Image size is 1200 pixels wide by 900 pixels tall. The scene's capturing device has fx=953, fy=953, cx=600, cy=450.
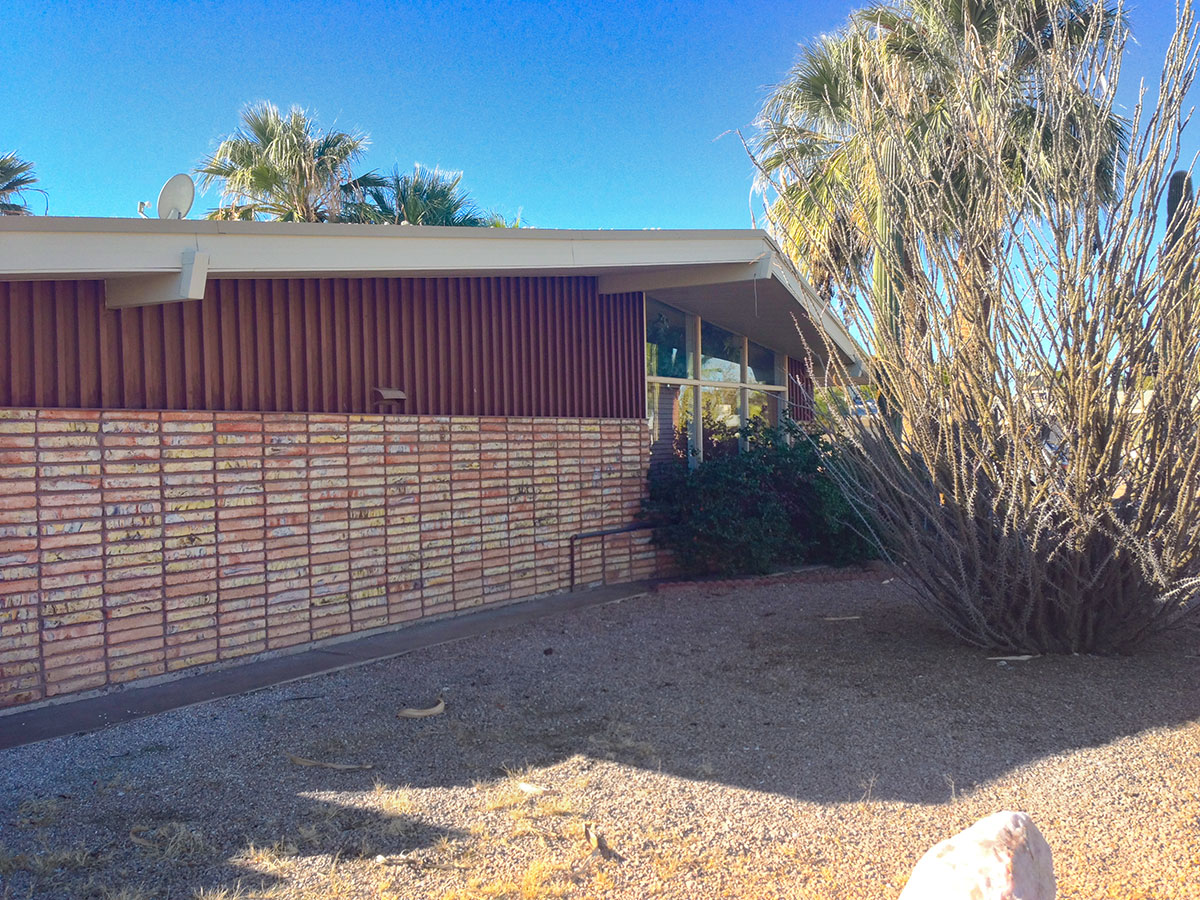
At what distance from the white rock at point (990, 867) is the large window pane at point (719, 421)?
9.80 m

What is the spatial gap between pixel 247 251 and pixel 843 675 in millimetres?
4949

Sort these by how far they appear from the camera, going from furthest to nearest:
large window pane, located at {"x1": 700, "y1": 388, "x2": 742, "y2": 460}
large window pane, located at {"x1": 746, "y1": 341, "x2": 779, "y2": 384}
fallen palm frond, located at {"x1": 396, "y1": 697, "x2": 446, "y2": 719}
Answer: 1. large window pane, located at {"x1": 746, "y1": 341, "x2": 779, "y2": 384}
2. large window pane, located at {"x1": 700, "y1": 388, "x2": 742, "y2": 460}
3. fallen palm frond, located at {"x1": 396, "y1": 697, "x2": 446, "y2": 719}

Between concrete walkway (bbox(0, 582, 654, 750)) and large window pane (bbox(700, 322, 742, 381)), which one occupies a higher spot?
large window pane (bbox(700, 322, 742, 381))

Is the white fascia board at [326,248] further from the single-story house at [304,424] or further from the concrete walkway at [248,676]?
the concrete walkway at [248,676]

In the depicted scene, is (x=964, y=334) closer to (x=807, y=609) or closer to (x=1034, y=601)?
(x=1034, y=601)

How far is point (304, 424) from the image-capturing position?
7.43m

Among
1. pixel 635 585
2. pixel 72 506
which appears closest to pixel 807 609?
pixel 635 585

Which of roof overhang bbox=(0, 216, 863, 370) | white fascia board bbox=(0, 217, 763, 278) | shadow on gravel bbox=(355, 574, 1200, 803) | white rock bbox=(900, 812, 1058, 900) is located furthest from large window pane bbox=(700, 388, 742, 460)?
white rock bbox=(900, 812, 1058, 900)

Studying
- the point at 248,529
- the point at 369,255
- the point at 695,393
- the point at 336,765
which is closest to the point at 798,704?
the point at 336,765

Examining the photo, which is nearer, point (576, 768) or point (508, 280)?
point (576, 768)

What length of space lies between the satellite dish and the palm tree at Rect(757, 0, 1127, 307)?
168 inches

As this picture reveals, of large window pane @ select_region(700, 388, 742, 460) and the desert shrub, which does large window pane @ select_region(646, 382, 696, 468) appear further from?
the desert shrub

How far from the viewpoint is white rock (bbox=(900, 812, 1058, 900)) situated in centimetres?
268

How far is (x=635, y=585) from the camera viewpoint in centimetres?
1063
